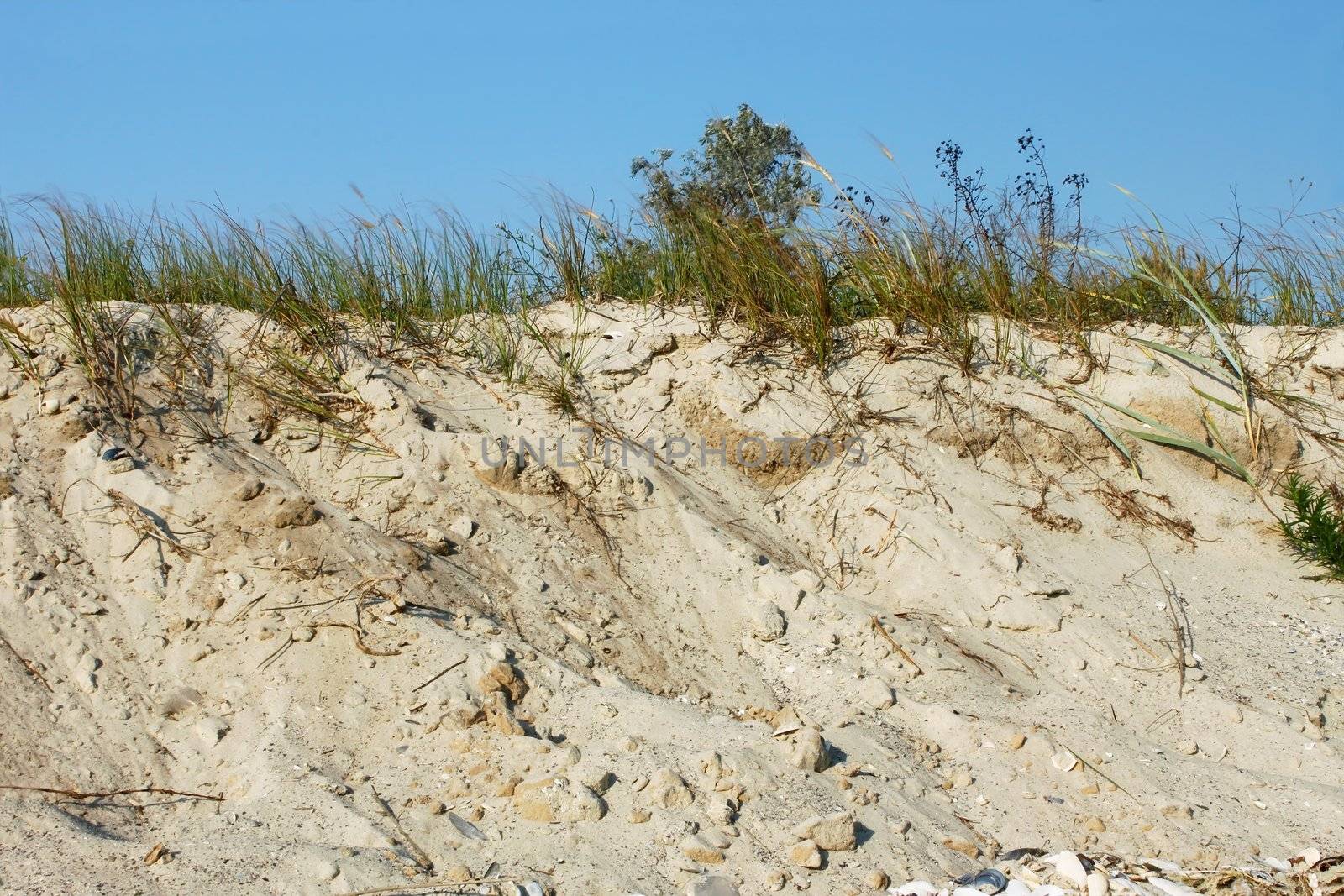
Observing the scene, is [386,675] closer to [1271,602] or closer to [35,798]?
[35,798]

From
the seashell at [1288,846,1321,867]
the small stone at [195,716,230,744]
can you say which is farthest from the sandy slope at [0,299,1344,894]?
the seashell at [1288,846,1321,867]

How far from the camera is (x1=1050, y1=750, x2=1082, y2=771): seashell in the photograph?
3.66 m

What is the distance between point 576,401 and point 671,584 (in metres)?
1.20

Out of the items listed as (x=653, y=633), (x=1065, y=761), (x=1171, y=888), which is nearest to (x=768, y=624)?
(x=653, y=633)

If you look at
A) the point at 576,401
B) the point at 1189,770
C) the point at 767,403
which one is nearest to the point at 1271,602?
the point at 1189,770

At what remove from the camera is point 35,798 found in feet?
10.4

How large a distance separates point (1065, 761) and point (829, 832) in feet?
3.21

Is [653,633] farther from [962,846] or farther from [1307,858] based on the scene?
[1307,858]

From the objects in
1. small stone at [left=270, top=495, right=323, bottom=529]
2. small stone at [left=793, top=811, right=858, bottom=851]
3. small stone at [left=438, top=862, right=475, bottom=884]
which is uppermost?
small stone at [left=270, top=495, right=323, bottom=529]

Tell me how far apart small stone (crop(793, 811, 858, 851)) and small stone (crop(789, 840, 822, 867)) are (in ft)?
0.13

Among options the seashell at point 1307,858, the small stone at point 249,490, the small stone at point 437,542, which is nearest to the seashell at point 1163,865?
the seashell at point 1307,858

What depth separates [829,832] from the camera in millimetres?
3176

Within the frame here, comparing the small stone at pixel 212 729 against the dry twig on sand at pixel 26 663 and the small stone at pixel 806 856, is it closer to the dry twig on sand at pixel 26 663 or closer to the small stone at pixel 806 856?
the dry twig on sand at pixel 26 663

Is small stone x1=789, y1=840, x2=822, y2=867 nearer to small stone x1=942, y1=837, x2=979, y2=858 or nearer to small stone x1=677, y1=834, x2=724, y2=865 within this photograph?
small stone x1=677, y1=834, x2=724, y2=865
